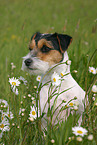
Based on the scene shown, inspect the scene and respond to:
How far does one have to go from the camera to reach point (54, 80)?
1796 mm

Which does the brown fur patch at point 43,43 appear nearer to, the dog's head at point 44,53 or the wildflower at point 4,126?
the dog's head at point 44,53

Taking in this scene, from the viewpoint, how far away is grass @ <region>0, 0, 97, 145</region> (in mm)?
1892

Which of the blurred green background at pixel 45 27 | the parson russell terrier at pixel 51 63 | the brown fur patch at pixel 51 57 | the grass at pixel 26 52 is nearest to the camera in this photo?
the grass at pixel 26 52

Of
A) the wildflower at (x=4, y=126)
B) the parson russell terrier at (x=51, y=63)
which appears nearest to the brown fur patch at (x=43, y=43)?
the parson russell terrier at (x=51, y=63)

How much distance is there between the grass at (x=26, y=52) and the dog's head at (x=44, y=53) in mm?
415

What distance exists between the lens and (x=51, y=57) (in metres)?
2.78

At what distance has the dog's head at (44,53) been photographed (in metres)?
2.64

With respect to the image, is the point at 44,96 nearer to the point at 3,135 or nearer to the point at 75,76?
the point at 3,135

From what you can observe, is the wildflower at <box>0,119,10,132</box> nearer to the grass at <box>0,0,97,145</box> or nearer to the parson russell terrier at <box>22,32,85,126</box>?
the grass at <box>0,0,97,145</box>

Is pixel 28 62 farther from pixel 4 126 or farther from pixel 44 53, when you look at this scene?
pixel 4 126

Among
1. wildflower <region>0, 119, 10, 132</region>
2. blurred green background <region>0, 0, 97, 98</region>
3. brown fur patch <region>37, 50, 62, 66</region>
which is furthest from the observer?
blurred green background <region>0, 0, 97, 98</region>

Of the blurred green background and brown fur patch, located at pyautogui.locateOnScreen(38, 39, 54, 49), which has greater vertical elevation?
the blurred green background

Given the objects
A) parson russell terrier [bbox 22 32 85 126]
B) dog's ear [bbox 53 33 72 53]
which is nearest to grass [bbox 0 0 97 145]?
parson russell terrier [bbox 22 32 85 126]

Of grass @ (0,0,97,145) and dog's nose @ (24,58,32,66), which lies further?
dog's nose @ (24,58,32,66)
